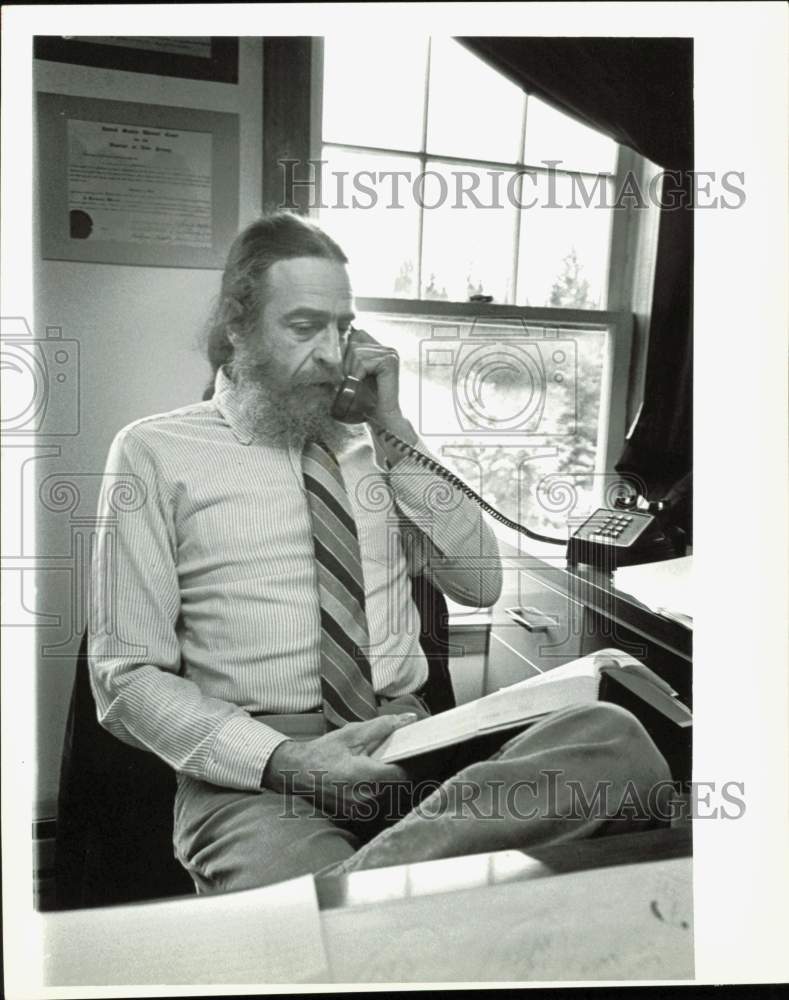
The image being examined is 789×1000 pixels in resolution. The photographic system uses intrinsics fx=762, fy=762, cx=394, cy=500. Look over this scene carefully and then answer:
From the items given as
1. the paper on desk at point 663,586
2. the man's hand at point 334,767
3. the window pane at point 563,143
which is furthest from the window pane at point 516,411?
the man's hand at point 334,767

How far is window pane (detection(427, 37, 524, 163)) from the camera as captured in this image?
93 centimetres

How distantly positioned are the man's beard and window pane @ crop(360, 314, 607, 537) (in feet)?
0.30

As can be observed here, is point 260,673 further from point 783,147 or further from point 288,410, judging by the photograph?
point 783,147

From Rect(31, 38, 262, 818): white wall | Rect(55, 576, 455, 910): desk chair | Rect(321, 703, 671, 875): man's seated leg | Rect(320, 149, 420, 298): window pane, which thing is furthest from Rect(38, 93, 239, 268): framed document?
Rect(321, 703, 671, 875): man's seated leg

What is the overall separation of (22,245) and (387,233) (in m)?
0.43

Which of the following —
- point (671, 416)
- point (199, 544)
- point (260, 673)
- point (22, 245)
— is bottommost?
point (260, 673)

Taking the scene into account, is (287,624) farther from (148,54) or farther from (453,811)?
(148,54)

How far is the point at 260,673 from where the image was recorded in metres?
0.89

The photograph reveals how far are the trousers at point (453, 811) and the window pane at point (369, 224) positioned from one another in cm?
55

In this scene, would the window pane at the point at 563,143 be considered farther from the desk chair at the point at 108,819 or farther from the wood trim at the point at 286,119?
the desk chair at the point at 108,819

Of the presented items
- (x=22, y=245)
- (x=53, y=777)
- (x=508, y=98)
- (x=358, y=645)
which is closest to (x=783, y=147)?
(x=508, y=98)

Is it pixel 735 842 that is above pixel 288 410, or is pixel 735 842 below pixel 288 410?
below

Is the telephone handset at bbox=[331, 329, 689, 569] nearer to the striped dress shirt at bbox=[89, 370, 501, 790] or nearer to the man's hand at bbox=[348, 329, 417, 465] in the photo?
the man's hand at bbox=[348, 329, 417, 465]

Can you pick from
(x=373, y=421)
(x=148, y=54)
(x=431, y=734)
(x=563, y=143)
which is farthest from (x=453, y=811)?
(x=148, y=54)
